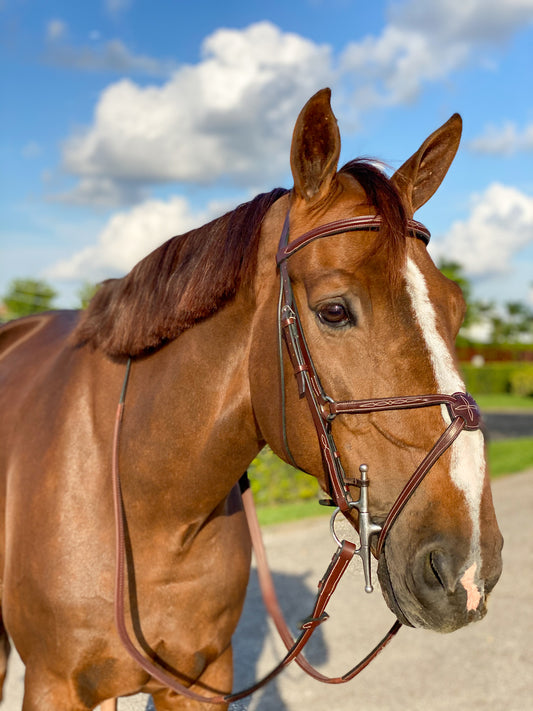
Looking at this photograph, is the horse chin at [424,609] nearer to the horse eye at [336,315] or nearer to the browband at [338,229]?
the horse eye at [336,315]

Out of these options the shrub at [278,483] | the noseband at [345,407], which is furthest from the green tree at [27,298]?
the noseband at [345,407]

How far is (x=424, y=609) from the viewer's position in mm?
1572

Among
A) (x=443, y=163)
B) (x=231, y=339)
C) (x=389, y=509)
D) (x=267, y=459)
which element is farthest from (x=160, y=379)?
(x=267, y=459)

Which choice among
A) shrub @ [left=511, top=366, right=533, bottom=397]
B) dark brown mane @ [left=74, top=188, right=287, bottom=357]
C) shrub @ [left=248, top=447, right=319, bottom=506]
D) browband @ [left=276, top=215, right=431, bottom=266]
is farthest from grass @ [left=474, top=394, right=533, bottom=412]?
browband @ [left=276, top=215, right=431, bottom=266]

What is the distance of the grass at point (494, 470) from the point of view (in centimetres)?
861

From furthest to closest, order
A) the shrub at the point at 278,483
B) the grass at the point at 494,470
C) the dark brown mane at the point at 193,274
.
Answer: the shrub at the point at 278,483 → the grass at the point at 494,470 → the dark brown mane at the point at 193,274

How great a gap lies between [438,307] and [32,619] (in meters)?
1.74

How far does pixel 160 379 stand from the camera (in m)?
2.17

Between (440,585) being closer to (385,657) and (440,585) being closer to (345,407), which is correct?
(345,407)

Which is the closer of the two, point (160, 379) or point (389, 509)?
point (389, 509)

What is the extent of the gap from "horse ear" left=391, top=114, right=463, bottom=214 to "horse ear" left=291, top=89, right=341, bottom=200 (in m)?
0.24

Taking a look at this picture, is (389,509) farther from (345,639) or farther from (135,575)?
(345,639)

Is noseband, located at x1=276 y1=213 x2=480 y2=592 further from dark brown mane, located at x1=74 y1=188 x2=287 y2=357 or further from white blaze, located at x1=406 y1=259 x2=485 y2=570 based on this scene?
dark brown mane, located at x1=74 y1=188 x2=287 y2=357

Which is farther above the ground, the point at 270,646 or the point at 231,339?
the point at 231,339
